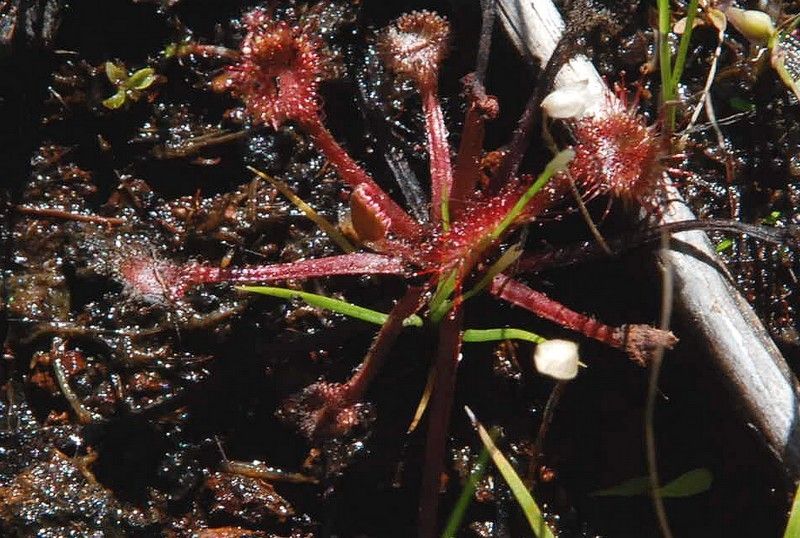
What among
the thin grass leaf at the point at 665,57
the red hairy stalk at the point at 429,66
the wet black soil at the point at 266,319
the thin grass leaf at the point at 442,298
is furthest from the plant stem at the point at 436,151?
the thin grass leaf at the point at 665,57

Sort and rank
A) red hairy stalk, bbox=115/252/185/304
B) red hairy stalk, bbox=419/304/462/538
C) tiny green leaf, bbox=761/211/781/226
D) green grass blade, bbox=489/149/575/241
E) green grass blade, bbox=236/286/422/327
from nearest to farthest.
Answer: green grass blade, bbox=489/149/575/241
green grass blade, bbox=236/286/422/327
red hairy stalk, bbox=419/304/462/538
red hairy stalk, bbox=115/252/185/304
tiny green leaf, bbox=761/211/781/226

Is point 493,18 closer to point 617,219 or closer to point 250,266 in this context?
point 617,219

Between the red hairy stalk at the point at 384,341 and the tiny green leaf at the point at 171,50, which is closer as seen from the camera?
the red hairy stalk at the point at 384,341

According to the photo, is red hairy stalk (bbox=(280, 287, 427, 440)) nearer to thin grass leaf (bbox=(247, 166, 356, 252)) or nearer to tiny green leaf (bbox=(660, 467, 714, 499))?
thin grass leaf (bbox=(247, 166, 356, 252))

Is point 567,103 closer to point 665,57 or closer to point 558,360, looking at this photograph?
point 665,57

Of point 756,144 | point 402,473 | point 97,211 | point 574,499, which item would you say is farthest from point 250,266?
point 756,144

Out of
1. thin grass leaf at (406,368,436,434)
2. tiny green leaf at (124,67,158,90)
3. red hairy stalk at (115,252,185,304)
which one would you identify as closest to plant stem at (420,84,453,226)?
thin grass leaf at (406,368,436,434)

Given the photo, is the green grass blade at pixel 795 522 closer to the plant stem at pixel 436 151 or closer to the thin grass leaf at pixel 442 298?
the thin grass leaf at pixel 442 298
